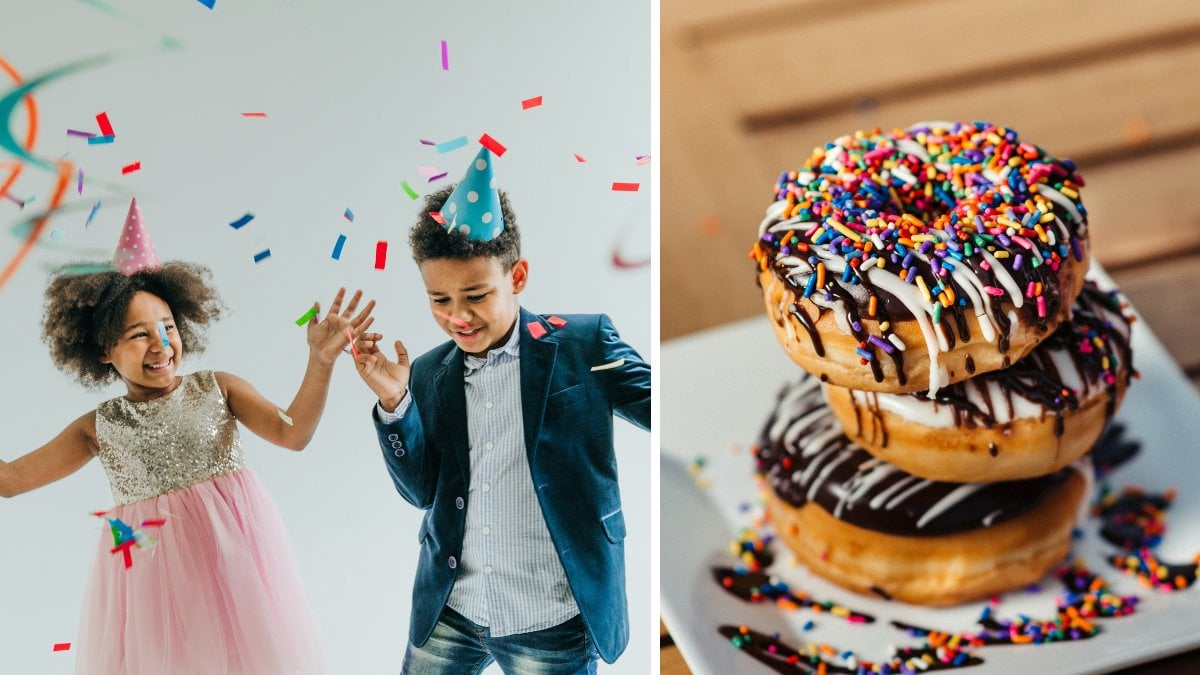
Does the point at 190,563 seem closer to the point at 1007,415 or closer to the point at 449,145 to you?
the point at 449,145

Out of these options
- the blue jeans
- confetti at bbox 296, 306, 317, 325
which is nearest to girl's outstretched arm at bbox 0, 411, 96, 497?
confetti at bbox 296, 306, 317, 325

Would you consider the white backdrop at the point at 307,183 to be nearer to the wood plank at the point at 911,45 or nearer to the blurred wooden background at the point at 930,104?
the blurred wooden background at the point at 930,104

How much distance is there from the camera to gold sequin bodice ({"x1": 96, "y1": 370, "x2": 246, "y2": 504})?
2.45 feet

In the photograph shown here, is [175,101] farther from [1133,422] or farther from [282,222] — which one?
[1133,422]

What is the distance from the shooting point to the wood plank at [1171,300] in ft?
4.25

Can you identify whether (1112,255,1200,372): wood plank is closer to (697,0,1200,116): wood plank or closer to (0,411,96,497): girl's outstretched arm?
(697,0,1200,116): wood plank

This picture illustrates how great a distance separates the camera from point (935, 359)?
894mm

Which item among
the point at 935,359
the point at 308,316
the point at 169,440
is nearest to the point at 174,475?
the point at 169,440

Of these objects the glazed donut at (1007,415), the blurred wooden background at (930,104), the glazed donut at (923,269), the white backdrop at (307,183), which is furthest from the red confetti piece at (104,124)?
the blurred wooden background at (930,104)

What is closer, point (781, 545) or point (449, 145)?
point (449, 145)

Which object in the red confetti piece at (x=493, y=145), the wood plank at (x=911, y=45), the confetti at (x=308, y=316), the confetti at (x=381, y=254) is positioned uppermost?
the wood plank at (x=911, y=45)

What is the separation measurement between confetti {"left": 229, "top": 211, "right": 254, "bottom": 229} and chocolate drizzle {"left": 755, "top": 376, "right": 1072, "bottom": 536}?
0.54 meters

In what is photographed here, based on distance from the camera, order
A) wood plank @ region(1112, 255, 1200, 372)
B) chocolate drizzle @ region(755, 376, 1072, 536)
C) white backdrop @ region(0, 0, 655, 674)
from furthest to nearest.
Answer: wood plank @ region(1112, 255, 1200, 372) → chocolate drizzle @ region(755, 376, 1072, 536) → white backdrop @ region(0, 0, 655, 674)

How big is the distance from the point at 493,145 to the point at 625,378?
6.5 inches
